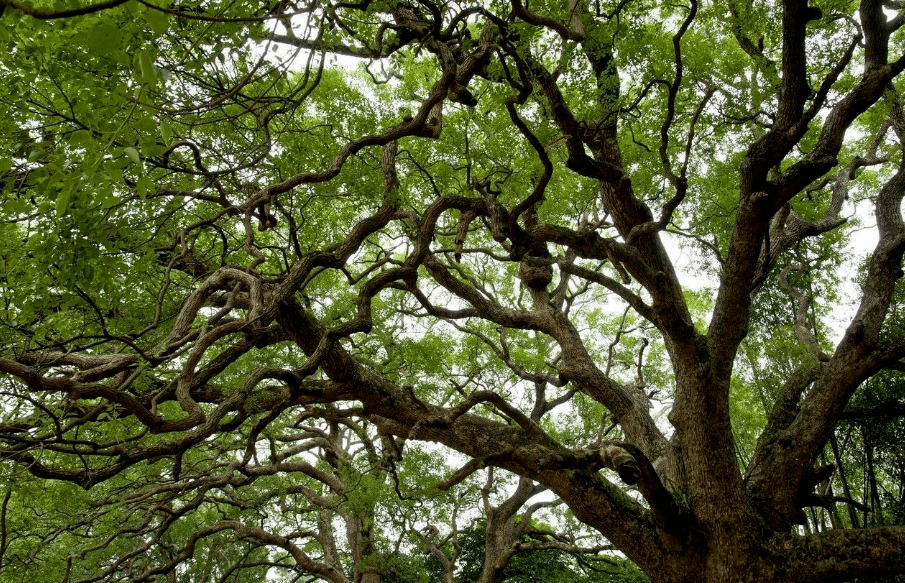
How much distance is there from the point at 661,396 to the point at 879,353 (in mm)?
5327

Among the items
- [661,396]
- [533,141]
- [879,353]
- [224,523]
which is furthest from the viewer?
[661,396]

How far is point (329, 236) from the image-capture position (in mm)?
7156

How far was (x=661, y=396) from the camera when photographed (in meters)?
10.3

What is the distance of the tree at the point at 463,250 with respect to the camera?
3.93 meters

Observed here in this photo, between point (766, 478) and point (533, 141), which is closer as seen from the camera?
point (533, 141)

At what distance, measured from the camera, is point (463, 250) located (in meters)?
6.12

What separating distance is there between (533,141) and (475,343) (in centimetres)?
524

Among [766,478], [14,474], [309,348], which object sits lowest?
[14,474]

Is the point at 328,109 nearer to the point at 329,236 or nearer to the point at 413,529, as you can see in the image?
the point at 329,236

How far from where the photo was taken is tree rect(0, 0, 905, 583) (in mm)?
3930

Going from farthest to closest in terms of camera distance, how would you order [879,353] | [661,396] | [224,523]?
[661,396]
[224,523]
[879,353]

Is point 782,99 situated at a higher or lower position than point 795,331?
higher

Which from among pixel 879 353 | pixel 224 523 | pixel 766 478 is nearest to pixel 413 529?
pixel 224 523

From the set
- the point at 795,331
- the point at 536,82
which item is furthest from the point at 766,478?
the point at 536,82
